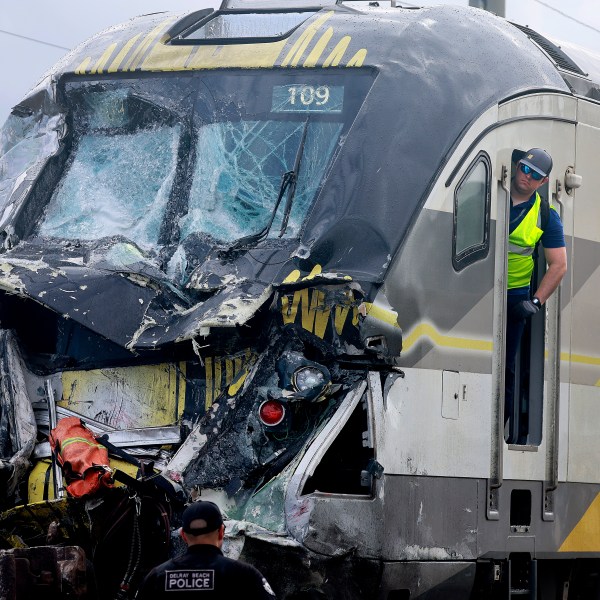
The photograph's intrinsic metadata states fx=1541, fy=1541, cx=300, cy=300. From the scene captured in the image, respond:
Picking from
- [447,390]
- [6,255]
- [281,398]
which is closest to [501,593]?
[447,390]

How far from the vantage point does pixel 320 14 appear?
8.46 meters

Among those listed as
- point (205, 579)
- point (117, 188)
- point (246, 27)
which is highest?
point (246, 27)

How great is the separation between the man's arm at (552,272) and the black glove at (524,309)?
11cm

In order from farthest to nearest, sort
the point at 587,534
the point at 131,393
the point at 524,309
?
the point at 587,534 → the point at 524,309 → the point at 131,393

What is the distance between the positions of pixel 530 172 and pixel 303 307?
1709 mm

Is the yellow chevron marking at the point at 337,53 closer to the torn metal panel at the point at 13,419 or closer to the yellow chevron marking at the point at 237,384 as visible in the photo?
the yellow chevron marking at the point at 237,384

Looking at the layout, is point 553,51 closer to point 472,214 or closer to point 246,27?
point 472,214

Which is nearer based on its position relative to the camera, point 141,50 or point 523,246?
point 523,246

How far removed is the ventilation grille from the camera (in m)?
8.92

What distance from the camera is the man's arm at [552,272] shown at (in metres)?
8.50

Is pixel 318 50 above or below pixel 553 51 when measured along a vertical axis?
below

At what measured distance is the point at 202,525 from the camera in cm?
519

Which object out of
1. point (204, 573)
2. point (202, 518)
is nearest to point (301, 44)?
point (202, 518)

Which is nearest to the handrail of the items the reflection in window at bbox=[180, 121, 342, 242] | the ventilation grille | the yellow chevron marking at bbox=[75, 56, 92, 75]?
the ventilation grille
